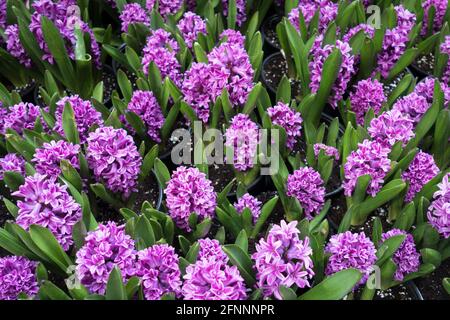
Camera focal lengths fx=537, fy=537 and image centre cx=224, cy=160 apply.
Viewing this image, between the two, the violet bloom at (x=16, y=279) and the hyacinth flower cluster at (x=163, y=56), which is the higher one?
the hyacinth flower cluster at (x=163, y=56)

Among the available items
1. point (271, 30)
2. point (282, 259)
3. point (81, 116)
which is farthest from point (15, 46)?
point (282, 259)

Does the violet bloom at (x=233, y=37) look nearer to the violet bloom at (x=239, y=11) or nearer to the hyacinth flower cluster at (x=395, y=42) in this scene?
the violet bloom at (x=239, y=11)

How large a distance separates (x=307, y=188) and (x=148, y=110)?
0.59m

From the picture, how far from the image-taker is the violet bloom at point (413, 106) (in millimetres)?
1790

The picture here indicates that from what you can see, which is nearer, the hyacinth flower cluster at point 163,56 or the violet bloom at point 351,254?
the violet bloom at point 351,254

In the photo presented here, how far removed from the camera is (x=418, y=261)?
60.9 inches

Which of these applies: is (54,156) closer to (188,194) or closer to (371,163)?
(188,194)

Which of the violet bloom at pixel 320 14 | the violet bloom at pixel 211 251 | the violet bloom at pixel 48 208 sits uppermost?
the violet bloom at pixel 320 14

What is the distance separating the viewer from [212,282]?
1210mm

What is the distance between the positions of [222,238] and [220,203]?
125 mm

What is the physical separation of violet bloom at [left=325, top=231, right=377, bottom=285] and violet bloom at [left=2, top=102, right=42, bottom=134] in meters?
1.01

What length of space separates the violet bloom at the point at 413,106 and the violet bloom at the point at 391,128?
128 mm

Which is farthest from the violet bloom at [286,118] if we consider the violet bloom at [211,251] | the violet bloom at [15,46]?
the violet bloom at [15,46]
